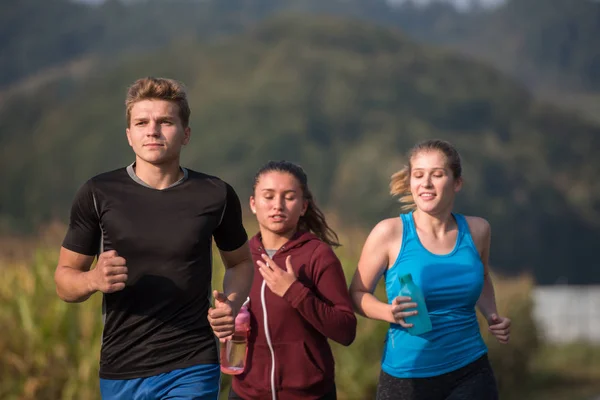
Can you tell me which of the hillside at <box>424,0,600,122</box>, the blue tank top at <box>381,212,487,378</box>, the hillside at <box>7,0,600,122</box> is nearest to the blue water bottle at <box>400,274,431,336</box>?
the blue tank top at <box>381,212,487,378</box>

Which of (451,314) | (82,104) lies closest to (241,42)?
(82,104)

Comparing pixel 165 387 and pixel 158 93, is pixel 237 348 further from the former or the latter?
pixel 158 93

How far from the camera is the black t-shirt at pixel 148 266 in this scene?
12.4ft

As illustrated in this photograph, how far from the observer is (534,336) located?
1287 cm

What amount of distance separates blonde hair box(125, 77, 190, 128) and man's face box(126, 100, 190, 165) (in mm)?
20

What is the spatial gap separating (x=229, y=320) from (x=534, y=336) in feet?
32.1

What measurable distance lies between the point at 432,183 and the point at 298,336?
36.8 inches

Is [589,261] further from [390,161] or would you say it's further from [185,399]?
[185,399]

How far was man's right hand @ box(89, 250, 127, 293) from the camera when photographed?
3.44m

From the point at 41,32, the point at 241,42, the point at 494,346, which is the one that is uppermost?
the point at 41,32

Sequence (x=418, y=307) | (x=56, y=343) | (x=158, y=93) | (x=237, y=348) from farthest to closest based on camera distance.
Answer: (x=56, y=343) < (x=237, y=348) < (x=418, y=307) < (x=158, y=93)

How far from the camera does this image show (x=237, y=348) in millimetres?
4527

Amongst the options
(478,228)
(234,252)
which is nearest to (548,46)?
(478,228)

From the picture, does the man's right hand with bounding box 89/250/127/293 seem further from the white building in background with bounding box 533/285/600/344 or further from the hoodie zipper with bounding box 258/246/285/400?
the white building in background with bounding box 533/285/600/344
